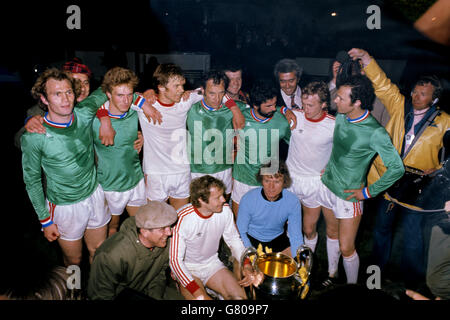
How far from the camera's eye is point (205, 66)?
509 cm

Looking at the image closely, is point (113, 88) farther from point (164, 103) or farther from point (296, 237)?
point (296, 237)

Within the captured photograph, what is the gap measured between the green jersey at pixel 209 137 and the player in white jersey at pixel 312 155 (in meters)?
0.65

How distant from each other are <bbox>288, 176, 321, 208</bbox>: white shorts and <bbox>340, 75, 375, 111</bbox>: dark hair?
2.77 feet

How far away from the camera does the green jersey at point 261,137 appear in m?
3.04

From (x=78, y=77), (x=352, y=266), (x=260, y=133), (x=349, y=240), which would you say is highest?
(x=78, y=77)

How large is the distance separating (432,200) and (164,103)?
2700 mm

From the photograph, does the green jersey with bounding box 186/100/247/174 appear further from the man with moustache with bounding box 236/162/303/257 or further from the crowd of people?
the man with moustache with bounding box 236/162/303/257

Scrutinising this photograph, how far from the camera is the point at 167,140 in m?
3.05

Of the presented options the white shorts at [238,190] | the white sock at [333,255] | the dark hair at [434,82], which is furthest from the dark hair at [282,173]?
the dark hair at [434,82]

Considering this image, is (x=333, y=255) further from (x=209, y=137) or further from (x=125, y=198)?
(x=125, y=198)

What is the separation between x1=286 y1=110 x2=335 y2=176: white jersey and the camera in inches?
115

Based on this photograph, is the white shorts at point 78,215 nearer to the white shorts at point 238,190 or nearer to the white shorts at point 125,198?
the white shorts at point 125,198

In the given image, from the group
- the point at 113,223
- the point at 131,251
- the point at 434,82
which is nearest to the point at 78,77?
the point at 113,223

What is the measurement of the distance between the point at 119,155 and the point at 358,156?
7.32ft
